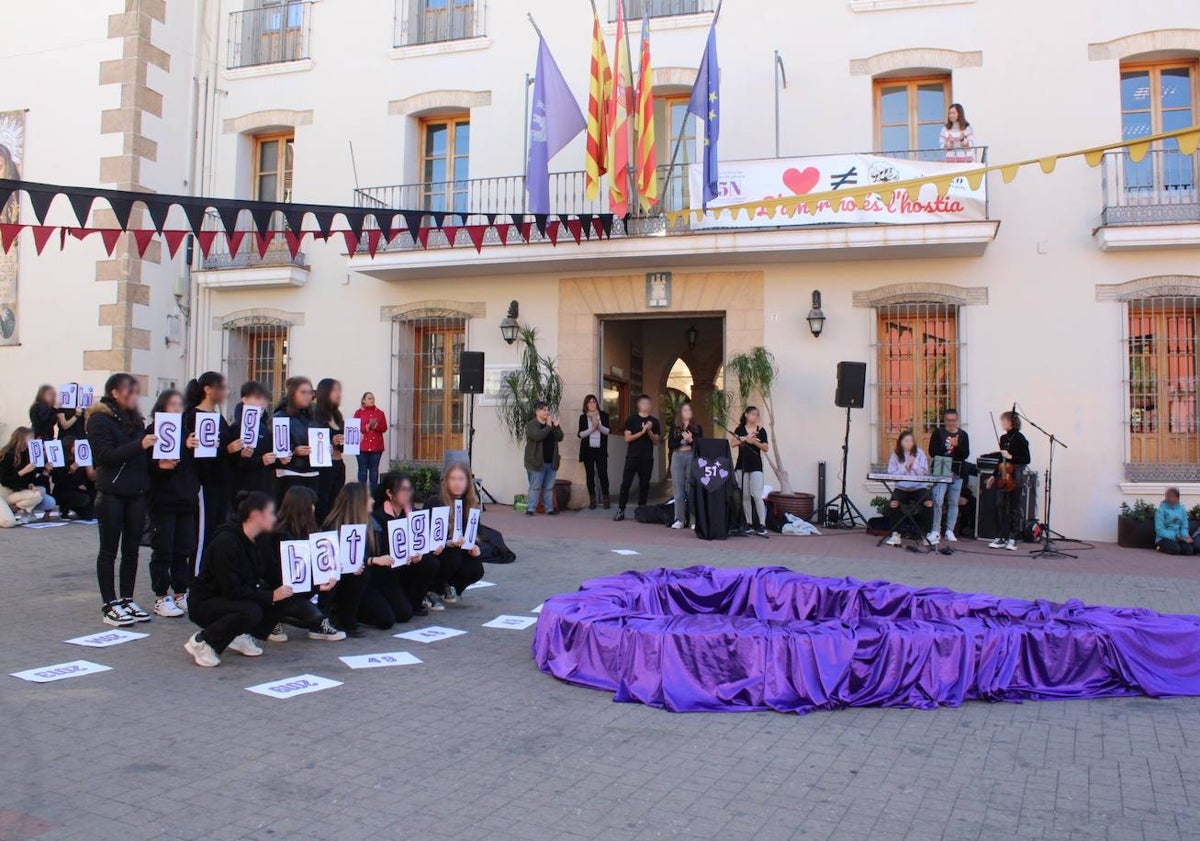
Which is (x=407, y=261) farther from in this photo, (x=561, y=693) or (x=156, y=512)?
(x=561, y=693)

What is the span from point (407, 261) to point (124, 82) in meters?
5.81

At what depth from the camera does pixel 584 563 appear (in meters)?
9.10

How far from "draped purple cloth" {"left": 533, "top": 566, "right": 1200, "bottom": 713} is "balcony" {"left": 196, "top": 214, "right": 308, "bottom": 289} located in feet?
36.3

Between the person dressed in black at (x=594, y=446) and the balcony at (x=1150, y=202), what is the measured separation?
7066 millimetres

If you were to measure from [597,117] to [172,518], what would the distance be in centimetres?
801

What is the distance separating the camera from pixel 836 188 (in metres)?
12.0

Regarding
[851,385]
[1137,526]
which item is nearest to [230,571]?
[851,385]

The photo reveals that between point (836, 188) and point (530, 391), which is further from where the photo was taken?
point (530, 391)

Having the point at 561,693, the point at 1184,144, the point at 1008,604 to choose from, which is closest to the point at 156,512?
the point at 561,693

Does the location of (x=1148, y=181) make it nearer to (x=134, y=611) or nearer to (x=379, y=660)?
(x=379, y=660)

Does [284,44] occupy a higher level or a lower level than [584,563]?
higher

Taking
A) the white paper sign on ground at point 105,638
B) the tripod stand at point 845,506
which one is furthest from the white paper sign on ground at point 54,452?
the tripod stand at point 845,506

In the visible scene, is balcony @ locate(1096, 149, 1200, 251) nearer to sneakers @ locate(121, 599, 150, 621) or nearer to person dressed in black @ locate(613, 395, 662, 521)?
person dressed in black @ locate(613, 395, 662, 521)

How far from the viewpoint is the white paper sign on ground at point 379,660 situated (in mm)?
5424
